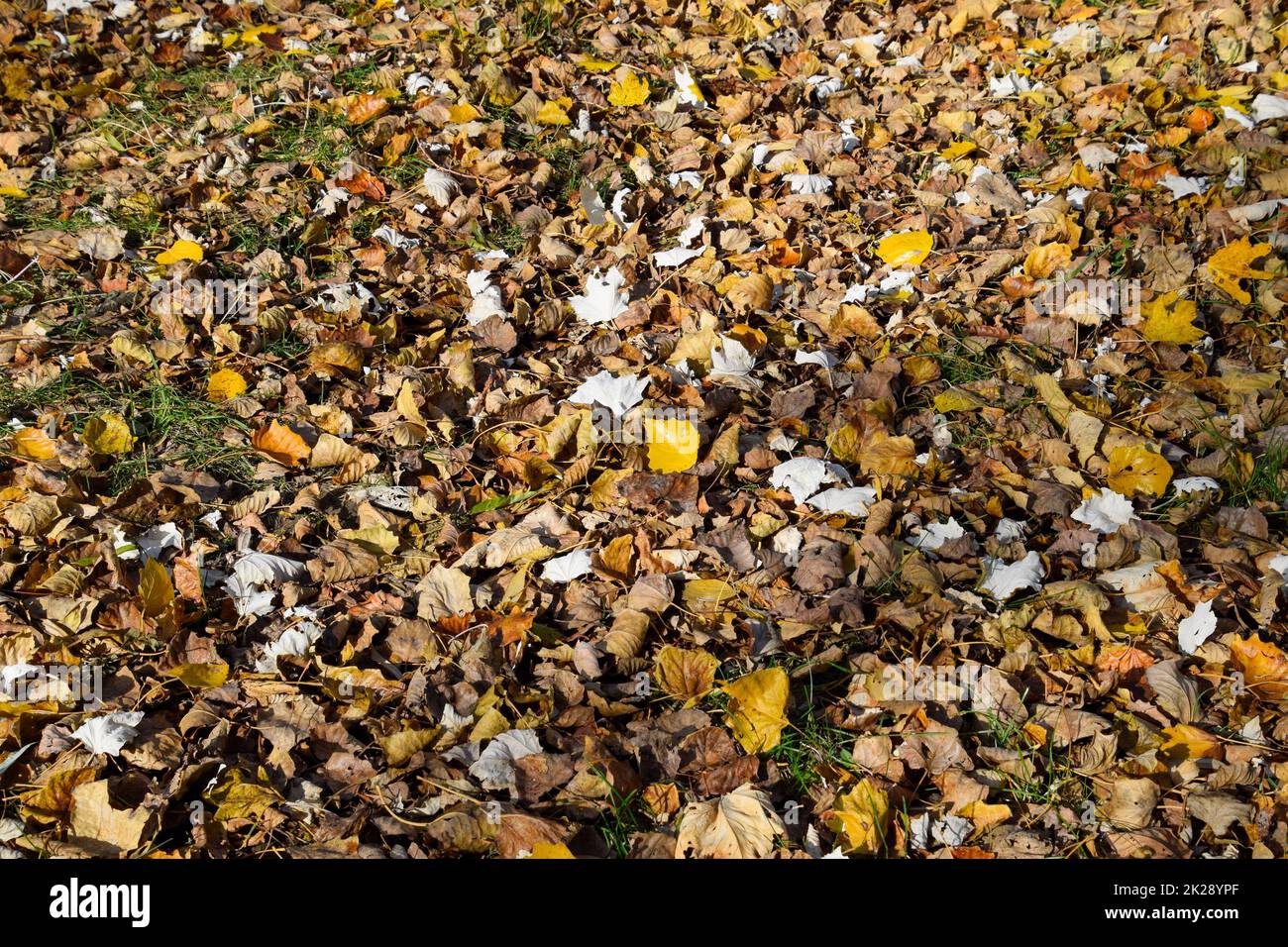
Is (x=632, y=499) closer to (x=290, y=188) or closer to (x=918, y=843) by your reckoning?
(x=918, y=843)

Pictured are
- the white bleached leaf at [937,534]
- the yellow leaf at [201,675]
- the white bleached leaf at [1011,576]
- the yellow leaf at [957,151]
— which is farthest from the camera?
the yellow leaf at [957,151]

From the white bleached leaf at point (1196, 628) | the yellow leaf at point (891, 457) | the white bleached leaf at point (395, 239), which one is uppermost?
the white bleached leaf at point (395, 239)

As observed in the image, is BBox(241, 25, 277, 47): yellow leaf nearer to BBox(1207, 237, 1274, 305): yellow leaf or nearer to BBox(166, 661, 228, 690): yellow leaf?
BBox(166, 661, 228, 690): yellow leaf

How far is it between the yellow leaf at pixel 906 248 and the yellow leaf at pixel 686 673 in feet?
5.70

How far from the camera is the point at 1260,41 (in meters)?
3.97

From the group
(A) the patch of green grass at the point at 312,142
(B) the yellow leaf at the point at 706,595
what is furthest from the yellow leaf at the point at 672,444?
(A) the patch of green grass at the point at 312,142

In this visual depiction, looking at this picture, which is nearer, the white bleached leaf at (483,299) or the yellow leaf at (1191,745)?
the yellow leaf at (1191,745)

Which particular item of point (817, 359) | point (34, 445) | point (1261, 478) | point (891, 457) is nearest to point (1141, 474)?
point (1261, 478)

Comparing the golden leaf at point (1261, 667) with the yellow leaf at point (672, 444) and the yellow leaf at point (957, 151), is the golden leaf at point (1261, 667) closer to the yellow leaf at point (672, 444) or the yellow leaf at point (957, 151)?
the yellow leaf at point (672, 444)

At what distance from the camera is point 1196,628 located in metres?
2.17

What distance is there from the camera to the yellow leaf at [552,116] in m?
3.86

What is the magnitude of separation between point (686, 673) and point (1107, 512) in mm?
1152

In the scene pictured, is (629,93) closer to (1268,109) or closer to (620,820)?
(1268,109)

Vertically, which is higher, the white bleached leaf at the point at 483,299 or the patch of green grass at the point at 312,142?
the patch of green grass at the point at 312,142
